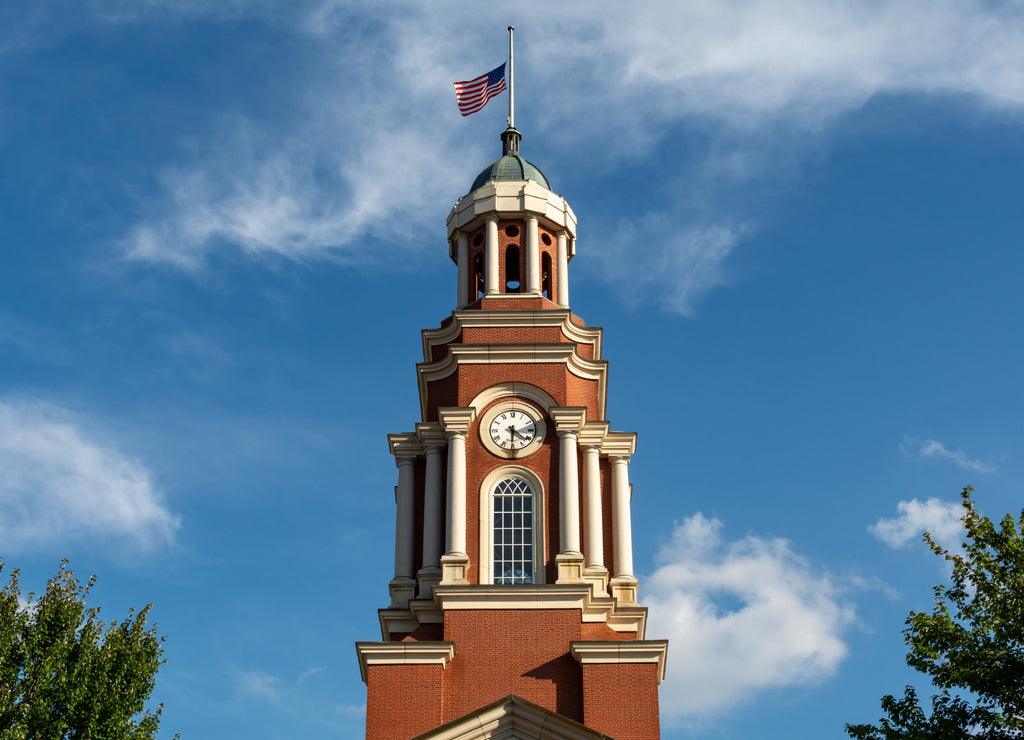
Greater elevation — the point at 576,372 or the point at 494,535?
the point at 576,372

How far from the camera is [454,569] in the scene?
33.9 metres

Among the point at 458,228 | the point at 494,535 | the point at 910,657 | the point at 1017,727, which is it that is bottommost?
the point at 1017,727

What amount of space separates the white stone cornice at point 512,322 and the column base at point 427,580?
24.5ft

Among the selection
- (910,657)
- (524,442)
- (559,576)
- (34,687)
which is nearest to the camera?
(910,657)

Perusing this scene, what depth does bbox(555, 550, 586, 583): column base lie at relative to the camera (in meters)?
33.8

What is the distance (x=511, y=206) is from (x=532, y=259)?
191 centimetres

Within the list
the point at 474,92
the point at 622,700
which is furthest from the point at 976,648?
the point at 474,92

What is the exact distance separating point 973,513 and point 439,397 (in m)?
16.2

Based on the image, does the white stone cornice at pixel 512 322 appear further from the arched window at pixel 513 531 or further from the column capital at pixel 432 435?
the arched window at pixel 513 531

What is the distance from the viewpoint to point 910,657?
26.5 metres

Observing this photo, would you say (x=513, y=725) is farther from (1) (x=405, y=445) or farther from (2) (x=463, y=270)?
(2) (x=463, y=270)

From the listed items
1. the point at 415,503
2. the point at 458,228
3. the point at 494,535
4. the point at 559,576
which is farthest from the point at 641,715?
the point at 458,228

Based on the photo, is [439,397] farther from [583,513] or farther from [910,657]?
[910,657]

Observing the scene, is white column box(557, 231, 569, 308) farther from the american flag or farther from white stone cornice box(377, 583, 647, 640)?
white stone cornice box(377, 583, 647, 640)
